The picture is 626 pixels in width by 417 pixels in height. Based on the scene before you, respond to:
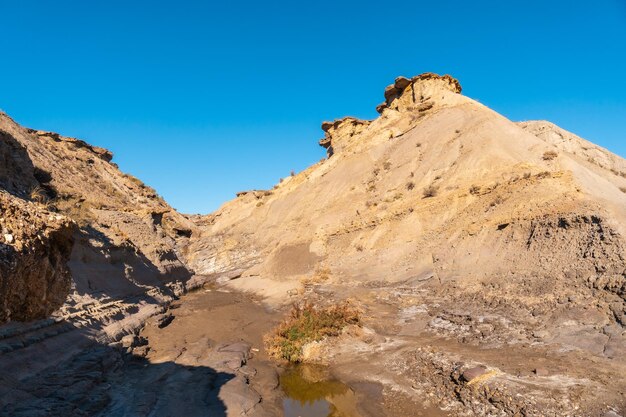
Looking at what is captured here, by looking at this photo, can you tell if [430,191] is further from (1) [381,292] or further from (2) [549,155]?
(1) [381,292]

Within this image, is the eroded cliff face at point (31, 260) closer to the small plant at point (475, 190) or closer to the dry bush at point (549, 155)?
the small plant at point (475, 190)

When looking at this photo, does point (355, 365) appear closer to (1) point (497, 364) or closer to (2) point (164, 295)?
(1) point (497, 364)

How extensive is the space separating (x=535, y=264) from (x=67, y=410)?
1384 cm

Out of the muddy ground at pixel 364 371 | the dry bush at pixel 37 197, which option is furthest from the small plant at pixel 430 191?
the dry bush at pixel 37 197

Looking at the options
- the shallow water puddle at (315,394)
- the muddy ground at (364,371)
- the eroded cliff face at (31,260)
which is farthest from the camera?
the shallow water puddle at (315,394)

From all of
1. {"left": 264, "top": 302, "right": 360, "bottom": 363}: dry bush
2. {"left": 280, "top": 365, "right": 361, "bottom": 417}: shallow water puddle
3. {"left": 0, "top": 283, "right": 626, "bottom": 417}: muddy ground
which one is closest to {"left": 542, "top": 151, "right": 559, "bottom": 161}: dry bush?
{"left": 0, "top": 283, "right": 626, "bottom": 417}: muddy ground

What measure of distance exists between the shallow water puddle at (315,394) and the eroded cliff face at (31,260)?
247 inches

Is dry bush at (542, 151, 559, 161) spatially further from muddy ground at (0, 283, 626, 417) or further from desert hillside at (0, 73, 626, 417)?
muddy ground at (0, 283, 626, 417)

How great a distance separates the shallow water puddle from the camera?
8.57 meters

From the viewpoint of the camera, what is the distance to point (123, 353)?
34.2 feet

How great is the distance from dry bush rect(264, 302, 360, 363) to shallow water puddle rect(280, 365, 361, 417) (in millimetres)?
890

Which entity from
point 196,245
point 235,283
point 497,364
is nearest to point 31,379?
point 497,364

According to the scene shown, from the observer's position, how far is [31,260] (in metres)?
3.20

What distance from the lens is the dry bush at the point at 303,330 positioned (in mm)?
11844
